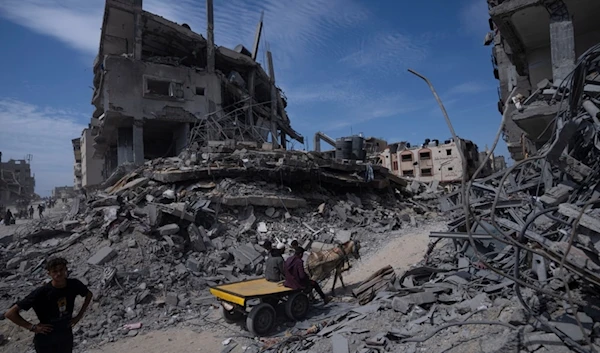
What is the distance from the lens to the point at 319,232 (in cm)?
1337

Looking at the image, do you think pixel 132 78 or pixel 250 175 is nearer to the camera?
pixel 250 175

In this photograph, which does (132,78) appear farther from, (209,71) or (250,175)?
(250,175)

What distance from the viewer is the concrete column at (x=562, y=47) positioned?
29.8 feet

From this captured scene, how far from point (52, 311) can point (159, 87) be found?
896 inches

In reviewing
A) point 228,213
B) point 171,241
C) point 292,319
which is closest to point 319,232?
point 228,213

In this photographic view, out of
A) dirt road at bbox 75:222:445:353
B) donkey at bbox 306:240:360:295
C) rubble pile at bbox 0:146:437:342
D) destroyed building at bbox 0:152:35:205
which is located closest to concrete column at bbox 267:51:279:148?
rubble pile at bbox 0:146:437:342

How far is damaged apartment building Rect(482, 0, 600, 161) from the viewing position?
8914 mm

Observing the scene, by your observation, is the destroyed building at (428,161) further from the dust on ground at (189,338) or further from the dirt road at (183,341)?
the dirt road at (183,341)

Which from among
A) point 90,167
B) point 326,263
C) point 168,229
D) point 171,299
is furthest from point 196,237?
point 90,167

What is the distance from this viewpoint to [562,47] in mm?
9188

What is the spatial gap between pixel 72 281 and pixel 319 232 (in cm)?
993

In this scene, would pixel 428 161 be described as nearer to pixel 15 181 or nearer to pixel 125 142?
pixel 125 142

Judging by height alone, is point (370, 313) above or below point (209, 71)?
below

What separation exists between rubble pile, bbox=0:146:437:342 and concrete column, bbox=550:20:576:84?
7.47 m
